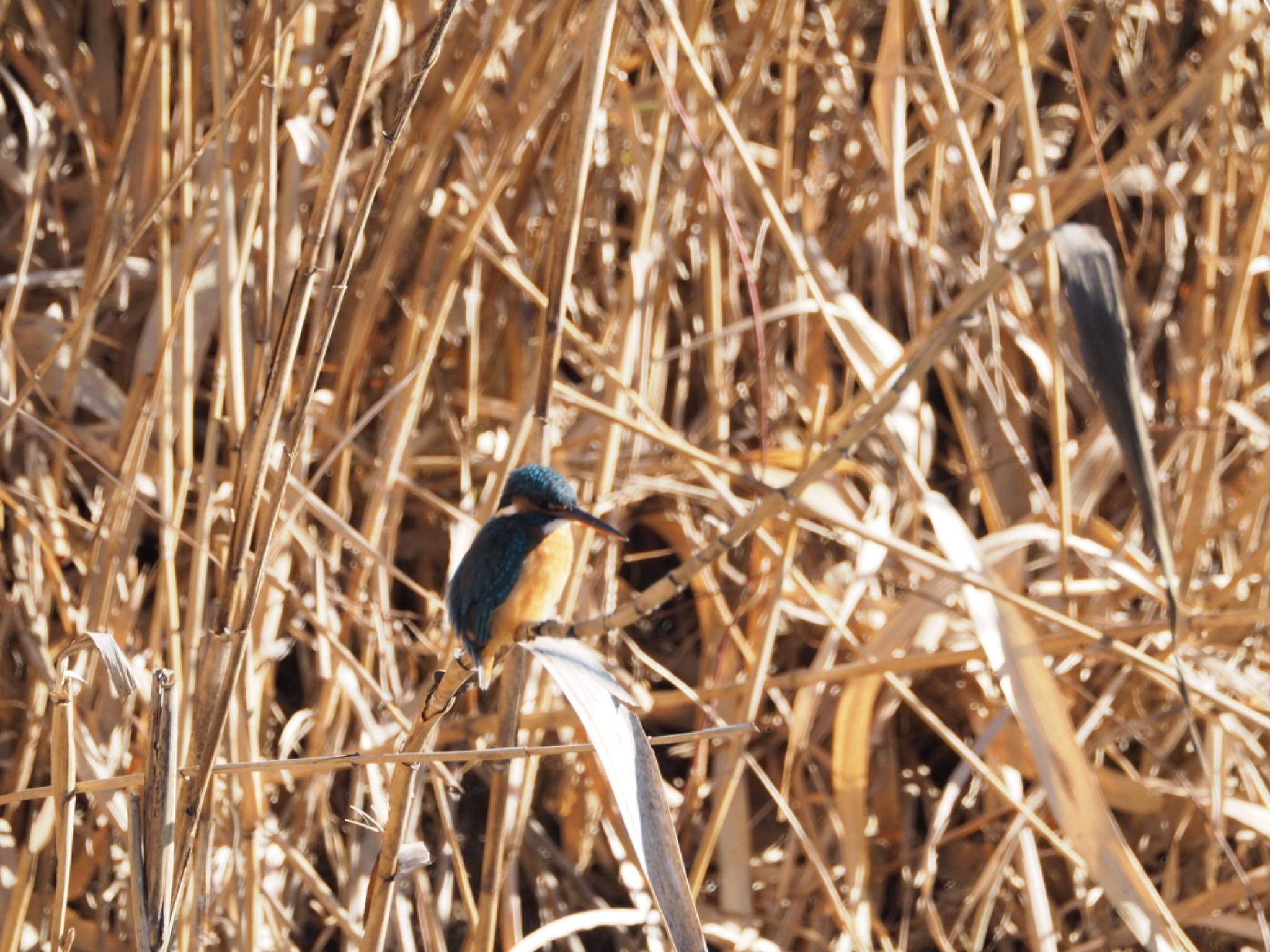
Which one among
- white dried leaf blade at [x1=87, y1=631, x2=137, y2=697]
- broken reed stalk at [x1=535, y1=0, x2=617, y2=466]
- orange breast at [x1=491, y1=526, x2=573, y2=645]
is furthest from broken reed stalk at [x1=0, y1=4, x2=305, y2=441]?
orange breast at [x1=491, y1=526, x2=573, y2=645]

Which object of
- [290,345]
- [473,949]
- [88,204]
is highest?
[88,204]

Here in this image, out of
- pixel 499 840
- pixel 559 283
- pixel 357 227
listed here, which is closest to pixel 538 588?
pixel 499 840

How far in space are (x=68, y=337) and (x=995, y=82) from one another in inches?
54.2

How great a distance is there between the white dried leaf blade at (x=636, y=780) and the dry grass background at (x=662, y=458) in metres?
0.35

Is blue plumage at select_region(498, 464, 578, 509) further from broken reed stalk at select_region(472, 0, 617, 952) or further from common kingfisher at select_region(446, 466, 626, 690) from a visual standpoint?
broken reed stalk at select_region(472, 0, 617, 952)

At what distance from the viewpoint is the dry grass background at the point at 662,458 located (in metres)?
1.52

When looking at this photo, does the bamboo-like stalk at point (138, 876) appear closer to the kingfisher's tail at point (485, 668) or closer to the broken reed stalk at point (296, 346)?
the broken reed stalk at point (296, 346)

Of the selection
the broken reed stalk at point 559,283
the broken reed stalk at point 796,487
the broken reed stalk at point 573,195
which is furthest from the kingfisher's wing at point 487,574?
the broken reed stalk at point 796,487

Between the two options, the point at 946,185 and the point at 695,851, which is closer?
the point at 695,851

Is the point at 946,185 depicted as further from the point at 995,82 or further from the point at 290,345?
the point at 290,345

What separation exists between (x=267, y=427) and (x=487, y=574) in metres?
0.54

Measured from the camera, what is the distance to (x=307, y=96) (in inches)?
63.0

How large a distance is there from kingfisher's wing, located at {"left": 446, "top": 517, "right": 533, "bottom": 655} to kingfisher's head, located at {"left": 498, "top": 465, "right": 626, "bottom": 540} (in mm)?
35

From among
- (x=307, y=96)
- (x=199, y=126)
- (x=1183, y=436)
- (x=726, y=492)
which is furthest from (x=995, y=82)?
(x=199, y=126)
